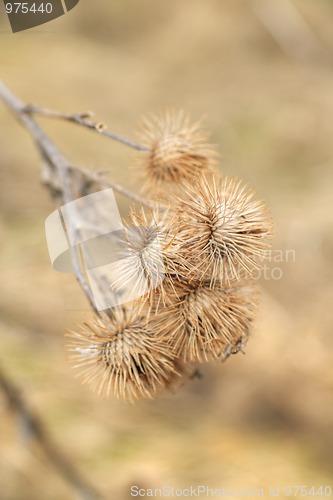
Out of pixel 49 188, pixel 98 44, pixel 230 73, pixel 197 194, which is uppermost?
pixel 98 44

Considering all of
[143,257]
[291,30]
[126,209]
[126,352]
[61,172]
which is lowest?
[126,352]

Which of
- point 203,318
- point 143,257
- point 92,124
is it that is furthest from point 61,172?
point 203,318

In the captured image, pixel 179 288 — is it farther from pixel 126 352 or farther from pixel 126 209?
pixel 126 209

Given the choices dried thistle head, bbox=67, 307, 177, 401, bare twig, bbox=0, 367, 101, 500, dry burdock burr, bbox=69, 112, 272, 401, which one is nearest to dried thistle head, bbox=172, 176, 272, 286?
dry burdock burr, bbox=69, 112, 272, 401

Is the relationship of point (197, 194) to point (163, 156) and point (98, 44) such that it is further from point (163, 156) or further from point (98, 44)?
point (98, 44)

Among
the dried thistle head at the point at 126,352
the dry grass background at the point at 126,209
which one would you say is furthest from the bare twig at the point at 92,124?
the dried thistle head at the point at 126,352

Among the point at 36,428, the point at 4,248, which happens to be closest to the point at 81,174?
the point at 36,428

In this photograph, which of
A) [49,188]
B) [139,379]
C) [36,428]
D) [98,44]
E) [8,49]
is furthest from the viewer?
[98,44]

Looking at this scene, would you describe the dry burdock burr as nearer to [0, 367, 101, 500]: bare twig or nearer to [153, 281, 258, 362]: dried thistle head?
[153, 281, 258, 362]: dried thistle head
